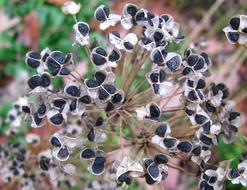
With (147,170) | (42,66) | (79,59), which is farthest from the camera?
(79,59)

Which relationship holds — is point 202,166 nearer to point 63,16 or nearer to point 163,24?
point 163,24

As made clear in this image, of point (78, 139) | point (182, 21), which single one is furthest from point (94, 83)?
point (182, 21)

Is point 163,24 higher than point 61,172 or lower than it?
higher

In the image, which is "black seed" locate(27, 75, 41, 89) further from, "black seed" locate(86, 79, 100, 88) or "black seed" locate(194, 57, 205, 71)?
"black seed" locate(194, 57, 205, 71)

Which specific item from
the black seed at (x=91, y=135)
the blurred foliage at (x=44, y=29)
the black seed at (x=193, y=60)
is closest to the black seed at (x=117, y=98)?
the black seed at (x=91, y=135)

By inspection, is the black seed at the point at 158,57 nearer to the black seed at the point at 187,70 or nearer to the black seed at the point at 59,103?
the black seed at the point at 187,70

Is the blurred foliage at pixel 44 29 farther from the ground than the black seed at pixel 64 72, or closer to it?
closer to it
